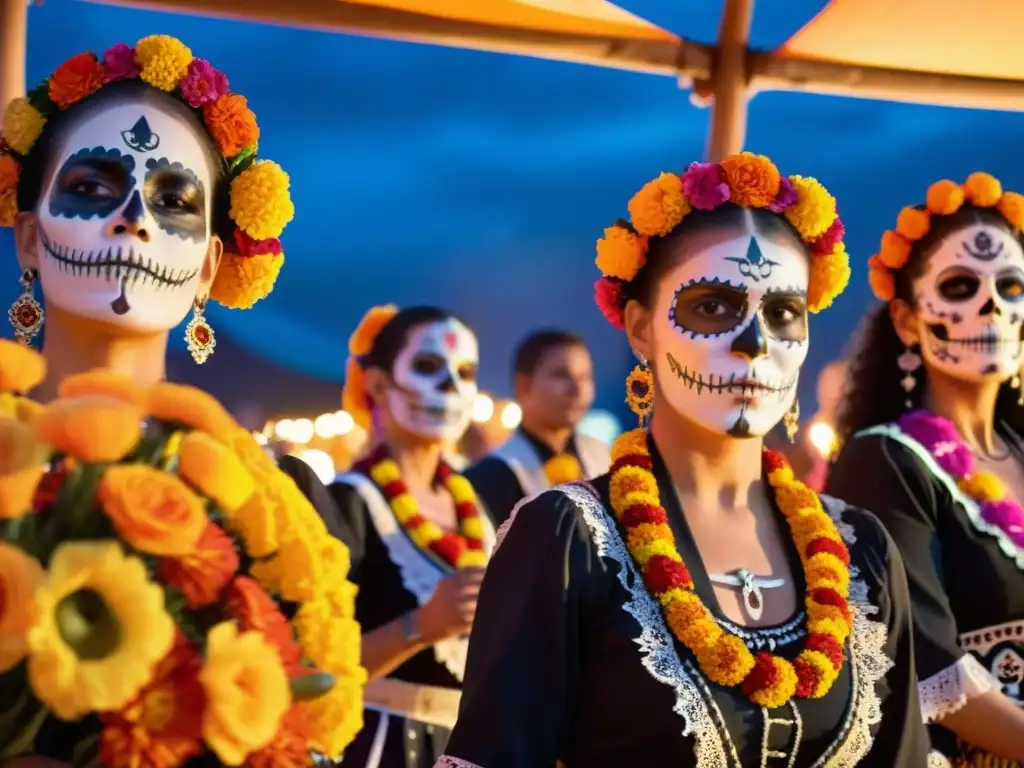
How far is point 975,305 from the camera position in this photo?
8.59 feet

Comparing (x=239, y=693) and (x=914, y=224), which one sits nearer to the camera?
(x=239, y=693)

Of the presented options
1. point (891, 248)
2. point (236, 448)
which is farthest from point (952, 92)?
point (236, 448)

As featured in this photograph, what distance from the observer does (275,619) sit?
109 cm

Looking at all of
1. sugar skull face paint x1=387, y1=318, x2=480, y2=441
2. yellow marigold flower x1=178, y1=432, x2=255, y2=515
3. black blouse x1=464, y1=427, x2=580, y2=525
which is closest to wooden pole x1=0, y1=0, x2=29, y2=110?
sugar skull face paint x1=387, y1=318, x2=480, y2=441

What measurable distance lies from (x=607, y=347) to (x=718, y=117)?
5.87 metres

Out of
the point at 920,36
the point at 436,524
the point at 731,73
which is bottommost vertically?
the point at 436,524

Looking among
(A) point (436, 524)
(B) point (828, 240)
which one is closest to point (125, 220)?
(B) point (828, 240)

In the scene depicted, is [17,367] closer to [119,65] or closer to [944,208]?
[119,65]

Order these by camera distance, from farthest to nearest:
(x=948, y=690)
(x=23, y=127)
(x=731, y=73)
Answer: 1. (x=731, y=73)
2. (x=948, y=690)
3. (x=23, y=127)

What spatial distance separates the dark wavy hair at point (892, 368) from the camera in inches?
107

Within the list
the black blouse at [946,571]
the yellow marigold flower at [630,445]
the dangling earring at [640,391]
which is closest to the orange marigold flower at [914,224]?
the black blouse at [946,571]

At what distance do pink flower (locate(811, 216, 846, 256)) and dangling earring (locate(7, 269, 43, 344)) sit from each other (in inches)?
47.6

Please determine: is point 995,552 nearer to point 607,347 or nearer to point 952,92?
point 952,92

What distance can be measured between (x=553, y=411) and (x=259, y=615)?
134 inches
